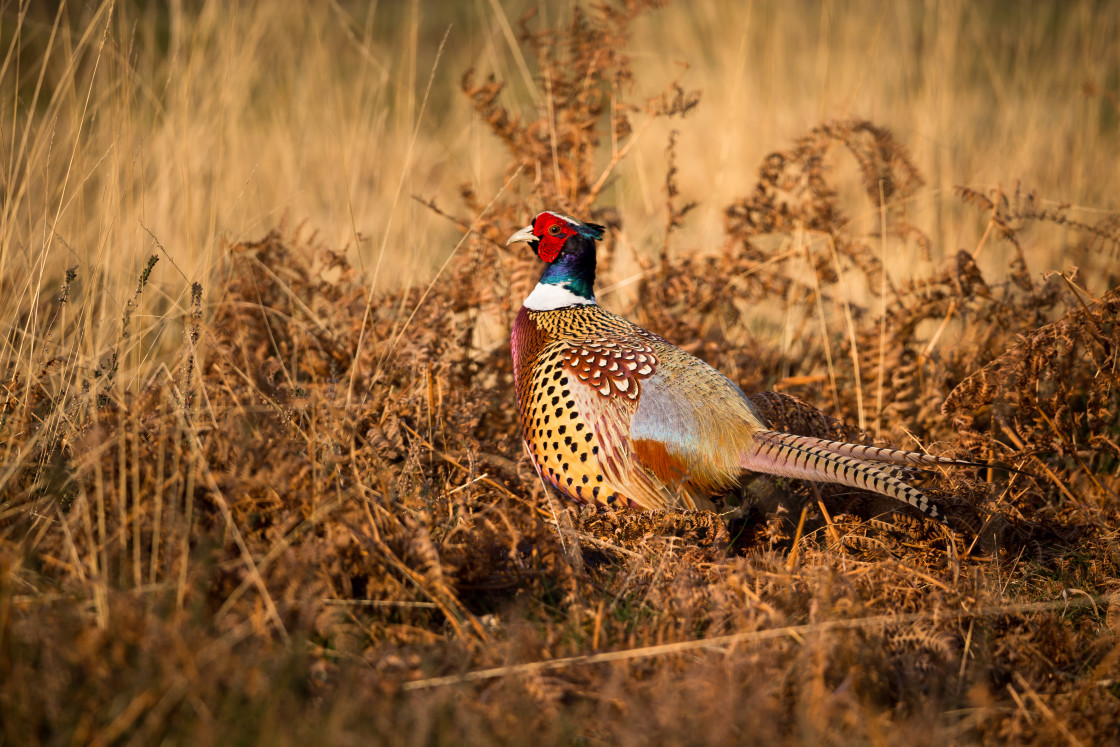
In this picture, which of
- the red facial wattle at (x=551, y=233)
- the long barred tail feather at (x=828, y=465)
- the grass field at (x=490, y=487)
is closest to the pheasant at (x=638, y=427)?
the long barred tail feather at (x=828, y=465)

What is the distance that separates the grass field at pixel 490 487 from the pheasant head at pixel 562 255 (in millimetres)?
288

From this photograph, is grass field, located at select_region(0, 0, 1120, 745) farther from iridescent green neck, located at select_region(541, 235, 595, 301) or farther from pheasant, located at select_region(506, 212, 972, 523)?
iridescent green neck, located at select_region(541, 235, 595, 301)

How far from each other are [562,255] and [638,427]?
0.87 m

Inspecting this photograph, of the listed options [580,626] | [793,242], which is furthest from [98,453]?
[793,242]

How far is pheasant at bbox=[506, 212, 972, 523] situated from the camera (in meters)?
2.95

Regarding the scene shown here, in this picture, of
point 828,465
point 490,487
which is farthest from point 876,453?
point 490,487

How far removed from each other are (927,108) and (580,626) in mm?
5739

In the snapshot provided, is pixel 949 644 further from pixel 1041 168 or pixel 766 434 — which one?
pixel 1041 168

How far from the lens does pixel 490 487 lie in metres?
3.30

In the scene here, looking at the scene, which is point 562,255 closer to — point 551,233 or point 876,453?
point 551,233

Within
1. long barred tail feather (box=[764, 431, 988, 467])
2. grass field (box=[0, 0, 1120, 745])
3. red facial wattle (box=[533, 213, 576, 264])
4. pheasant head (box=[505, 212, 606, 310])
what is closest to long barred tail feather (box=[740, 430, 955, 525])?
long barred tail feather (box=[764, 431, 988, 467])

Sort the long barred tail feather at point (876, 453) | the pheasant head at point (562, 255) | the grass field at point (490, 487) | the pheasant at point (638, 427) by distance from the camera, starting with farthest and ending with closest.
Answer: the pheasant head at point (562, 255) → the pheasant at point (638, 427) → the long barred tail feather at point (876, 453) → the grass field at point (490, 487)

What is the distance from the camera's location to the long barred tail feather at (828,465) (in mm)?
2607

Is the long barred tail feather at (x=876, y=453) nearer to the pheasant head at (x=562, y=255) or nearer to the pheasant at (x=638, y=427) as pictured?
the pheasant at (x=638, y=427)
